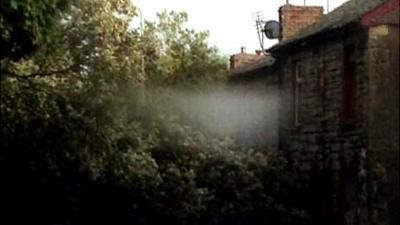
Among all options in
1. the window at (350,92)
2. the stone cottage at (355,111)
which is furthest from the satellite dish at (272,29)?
the window at (350,92)

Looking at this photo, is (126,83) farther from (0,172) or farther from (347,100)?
(347,100)

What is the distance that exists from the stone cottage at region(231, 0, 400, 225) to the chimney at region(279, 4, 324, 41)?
606 centimetres

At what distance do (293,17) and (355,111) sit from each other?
81.5 ft

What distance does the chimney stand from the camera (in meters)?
30.8

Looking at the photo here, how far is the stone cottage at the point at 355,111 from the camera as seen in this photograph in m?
4.58

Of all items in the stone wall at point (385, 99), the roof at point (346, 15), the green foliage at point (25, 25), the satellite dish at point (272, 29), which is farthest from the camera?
the satellite dish at point (272, 29)

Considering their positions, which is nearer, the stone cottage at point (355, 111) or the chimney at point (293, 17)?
the stone cottage at point (355, 111)

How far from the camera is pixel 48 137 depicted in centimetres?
2425

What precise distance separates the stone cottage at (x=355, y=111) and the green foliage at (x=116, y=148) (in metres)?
1.90

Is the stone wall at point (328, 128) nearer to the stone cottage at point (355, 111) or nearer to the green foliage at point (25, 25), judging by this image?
the stone cottage at point (355, 111)

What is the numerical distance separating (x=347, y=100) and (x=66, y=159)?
1782 centimetres

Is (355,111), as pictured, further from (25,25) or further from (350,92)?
(25,25)

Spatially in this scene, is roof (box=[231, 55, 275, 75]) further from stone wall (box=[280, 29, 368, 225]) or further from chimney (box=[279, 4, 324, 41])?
stone wall (box=[280, 29, 368, 225])

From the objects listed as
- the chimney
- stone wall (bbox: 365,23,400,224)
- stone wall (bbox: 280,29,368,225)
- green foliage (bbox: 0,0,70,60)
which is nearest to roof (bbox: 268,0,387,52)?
stone wall (bbox: 280,29,368,225)
